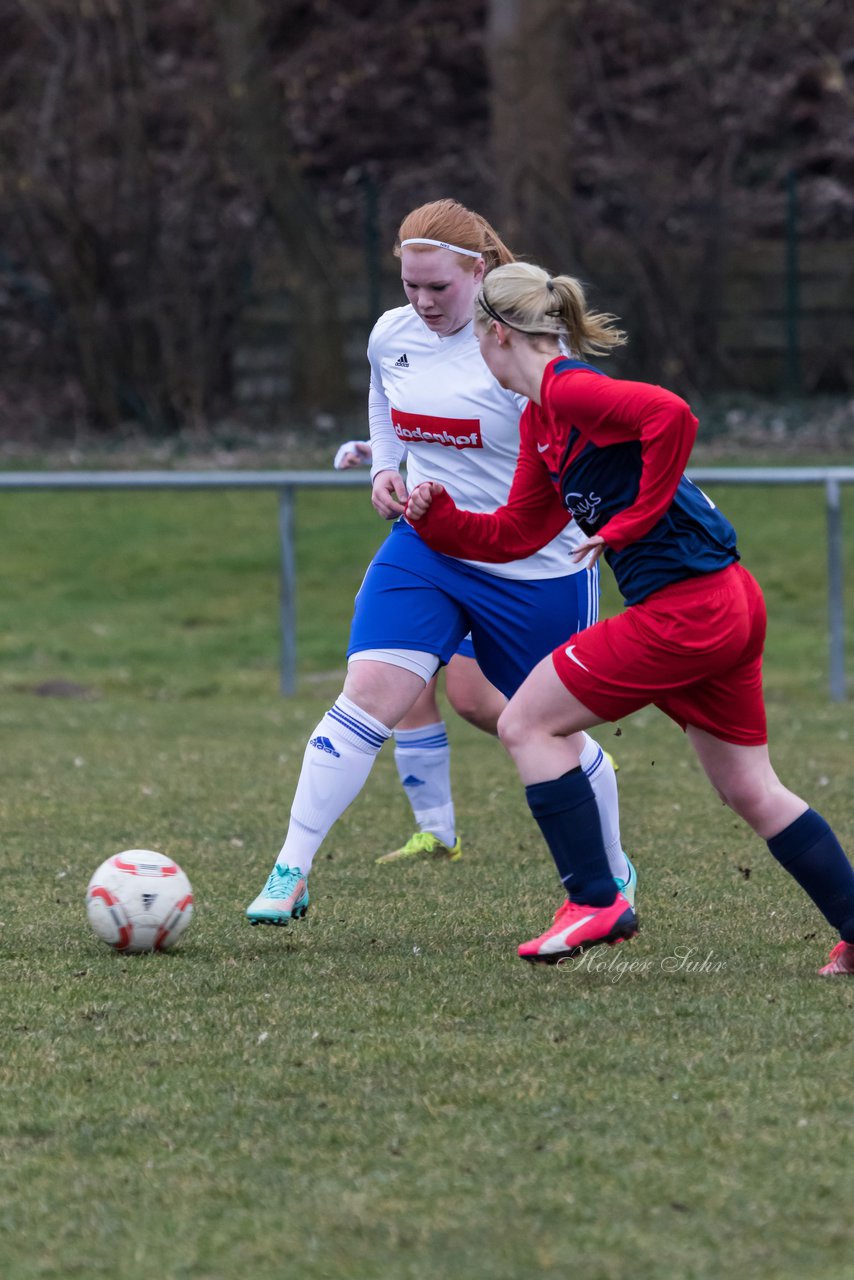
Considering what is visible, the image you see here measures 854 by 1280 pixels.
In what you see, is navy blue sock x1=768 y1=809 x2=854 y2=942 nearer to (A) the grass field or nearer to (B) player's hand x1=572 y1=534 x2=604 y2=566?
(A) the grass field

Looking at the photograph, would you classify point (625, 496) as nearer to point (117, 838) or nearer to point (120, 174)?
point (117, 838)

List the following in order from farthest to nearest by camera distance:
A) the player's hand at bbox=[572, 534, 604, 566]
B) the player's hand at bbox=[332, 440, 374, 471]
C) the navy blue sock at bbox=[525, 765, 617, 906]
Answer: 1. the player's hand at bbox=[332, 440, 374, 471]
2. the navy blue sock at bbox=[525, 765, 617, 906]
3. the player's hand at bbox=[572, 534, 604, 566]

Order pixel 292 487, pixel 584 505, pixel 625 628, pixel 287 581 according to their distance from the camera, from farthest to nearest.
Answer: pixel 292 487 < pixel 287 581 < pixel 584 505 < pixel 625 628

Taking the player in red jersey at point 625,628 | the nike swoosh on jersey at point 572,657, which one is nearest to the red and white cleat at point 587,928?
the player in red jersey at point 625,628

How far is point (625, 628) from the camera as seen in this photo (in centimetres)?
445

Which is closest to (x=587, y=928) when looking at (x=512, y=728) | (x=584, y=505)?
(x=512, y=728)

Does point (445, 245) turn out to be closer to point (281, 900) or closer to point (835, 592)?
point (281, 900)

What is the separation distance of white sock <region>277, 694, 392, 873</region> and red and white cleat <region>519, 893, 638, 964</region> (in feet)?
2.58

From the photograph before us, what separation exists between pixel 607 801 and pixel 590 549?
1246mm

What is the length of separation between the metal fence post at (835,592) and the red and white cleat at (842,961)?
6.15 metres

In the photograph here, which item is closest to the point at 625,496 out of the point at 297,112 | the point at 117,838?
the point at 117,838

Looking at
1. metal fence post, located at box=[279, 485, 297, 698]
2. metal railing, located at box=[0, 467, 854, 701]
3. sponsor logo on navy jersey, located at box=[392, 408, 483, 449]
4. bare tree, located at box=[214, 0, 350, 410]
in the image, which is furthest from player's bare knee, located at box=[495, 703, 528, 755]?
bare tree, located at box=[214, 0, 350, 410]

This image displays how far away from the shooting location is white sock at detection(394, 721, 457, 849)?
659 centimetres

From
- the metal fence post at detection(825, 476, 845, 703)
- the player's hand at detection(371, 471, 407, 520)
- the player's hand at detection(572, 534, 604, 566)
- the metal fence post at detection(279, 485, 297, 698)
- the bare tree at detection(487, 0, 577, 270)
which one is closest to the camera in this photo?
the player's hand at detection(572, 534, 604, 566)
